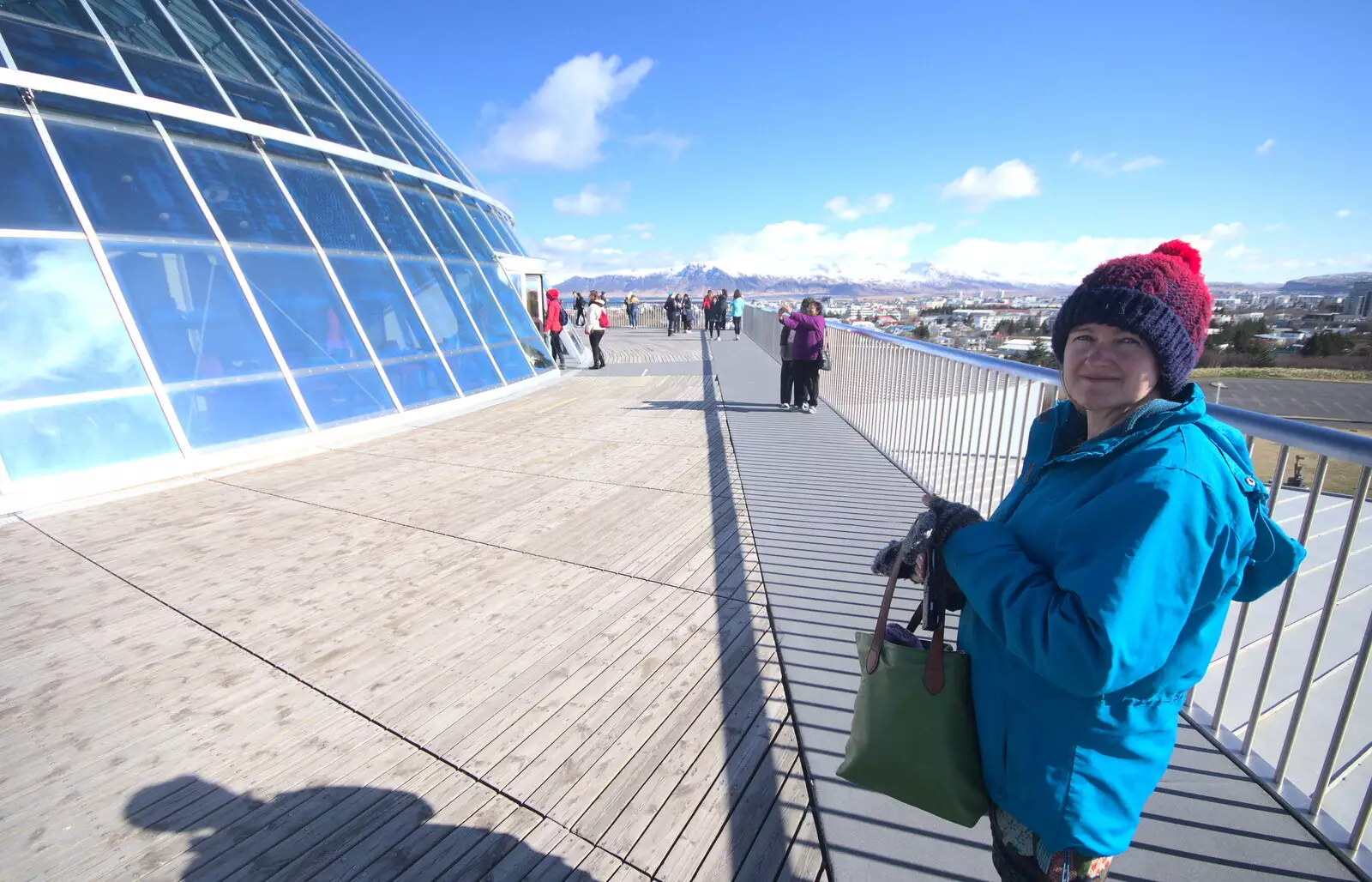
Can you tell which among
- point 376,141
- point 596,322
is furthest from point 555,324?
point 376,141

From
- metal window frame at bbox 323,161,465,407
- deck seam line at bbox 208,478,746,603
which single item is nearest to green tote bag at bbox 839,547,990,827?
deck seam line at bbox 208,478,746,603

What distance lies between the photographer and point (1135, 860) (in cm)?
232

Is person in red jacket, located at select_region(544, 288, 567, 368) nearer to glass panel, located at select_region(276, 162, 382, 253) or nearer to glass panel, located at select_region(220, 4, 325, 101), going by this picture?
glass panel, located at select_region(276, 162, 382, 253)

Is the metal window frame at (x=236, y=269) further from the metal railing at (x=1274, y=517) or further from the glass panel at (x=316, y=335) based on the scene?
the metal railing at (x=1274, y=517)

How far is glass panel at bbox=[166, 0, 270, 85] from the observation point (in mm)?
10133

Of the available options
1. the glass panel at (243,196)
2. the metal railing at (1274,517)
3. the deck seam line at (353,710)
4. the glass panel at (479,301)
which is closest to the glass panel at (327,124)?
the glass panel at (243,196)

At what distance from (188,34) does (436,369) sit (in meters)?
6.33

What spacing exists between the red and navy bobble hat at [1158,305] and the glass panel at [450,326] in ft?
36.0

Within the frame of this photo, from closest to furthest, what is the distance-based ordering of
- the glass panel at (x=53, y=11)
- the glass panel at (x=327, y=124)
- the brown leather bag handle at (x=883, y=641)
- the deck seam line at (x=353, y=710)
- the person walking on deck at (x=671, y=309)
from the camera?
the brown leather bag handle at (x=883, y=641)
the deck seam line at (x=353, y=710)
the glass panel at (x=53, y=11)
the glass panel at (x=327, y=124)
the person walking on deck at (x=671, y=309)

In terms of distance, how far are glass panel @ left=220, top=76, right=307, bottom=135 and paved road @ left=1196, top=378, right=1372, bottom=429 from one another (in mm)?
18777

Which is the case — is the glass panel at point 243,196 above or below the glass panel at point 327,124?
below

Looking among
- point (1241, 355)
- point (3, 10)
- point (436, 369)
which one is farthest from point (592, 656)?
point (1241, 355)

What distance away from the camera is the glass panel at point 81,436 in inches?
247

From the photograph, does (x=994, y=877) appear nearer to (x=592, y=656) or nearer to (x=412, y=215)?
(x=592, y=656)
